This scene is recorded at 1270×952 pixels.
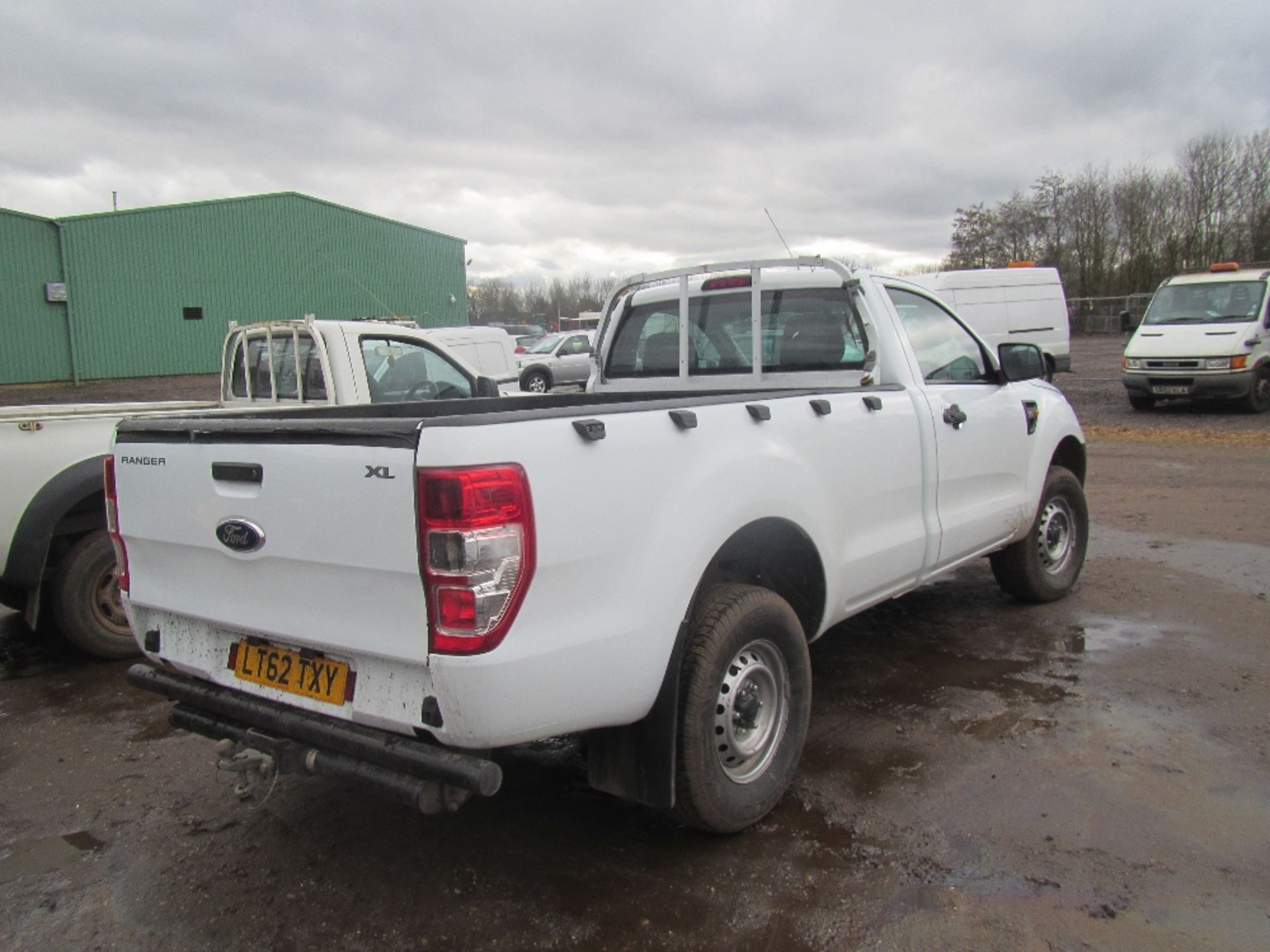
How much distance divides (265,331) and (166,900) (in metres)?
5.35

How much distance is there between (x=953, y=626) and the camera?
210 inches

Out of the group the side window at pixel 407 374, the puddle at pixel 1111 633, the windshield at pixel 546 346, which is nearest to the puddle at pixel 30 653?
the side window at pixel 407 374

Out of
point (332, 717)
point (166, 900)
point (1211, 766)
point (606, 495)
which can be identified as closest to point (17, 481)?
point (166, 900)

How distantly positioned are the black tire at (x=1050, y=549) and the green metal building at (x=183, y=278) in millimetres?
23365

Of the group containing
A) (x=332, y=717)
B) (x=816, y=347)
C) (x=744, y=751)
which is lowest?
(x=744, y=751)

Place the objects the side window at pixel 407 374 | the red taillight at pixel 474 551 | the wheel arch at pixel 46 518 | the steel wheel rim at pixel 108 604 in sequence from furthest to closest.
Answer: the side window at pixel 407 374
the steel wheel rim at pixel 108 604
the wheel arch at pixel 46 518
the red taillight at pixel 474 551

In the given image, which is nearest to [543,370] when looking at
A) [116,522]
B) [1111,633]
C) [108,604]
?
[108,604]

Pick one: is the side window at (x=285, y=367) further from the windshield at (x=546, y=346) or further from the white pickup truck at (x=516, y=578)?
the windshield at (x=546, y=346)

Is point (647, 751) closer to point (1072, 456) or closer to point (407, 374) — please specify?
point (1072, 456)

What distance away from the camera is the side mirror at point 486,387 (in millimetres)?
7008

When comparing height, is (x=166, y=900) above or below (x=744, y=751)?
below

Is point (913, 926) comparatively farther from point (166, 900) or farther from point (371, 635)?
point (166, 900)

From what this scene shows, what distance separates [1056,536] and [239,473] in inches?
190

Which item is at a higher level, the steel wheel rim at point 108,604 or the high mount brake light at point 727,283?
the high mount brake light at point 727,283
